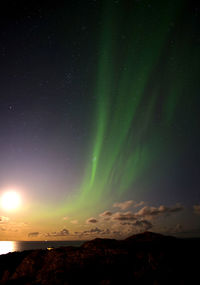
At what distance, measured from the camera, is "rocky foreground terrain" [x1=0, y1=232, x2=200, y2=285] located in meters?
13.1

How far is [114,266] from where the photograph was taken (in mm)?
14484

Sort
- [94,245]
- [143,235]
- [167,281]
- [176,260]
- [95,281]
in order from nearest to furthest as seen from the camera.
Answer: [167,281], [95,281], [176,260], [94,245], [143,235]

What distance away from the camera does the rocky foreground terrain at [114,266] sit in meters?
13.1

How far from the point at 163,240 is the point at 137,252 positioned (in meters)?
5.06

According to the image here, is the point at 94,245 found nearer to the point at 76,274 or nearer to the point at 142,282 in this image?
the point at 76,274

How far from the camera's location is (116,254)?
51.7 feet

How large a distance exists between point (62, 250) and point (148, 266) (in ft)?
25.9

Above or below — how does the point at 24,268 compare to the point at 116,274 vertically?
above

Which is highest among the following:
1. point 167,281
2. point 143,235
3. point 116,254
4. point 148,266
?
point 143,235

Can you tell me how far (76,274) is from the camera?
557 inches

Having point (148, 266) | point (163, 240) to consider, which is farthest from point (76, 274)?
point (163, 240)

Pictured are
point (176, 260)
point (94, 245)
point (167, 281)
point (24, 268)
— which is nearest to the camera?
point (167, 281)

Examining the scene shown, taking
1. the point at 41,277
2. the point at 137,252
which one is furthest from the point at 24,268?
the point at 137,252

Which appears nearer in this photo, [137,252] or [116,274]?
[116,274]
